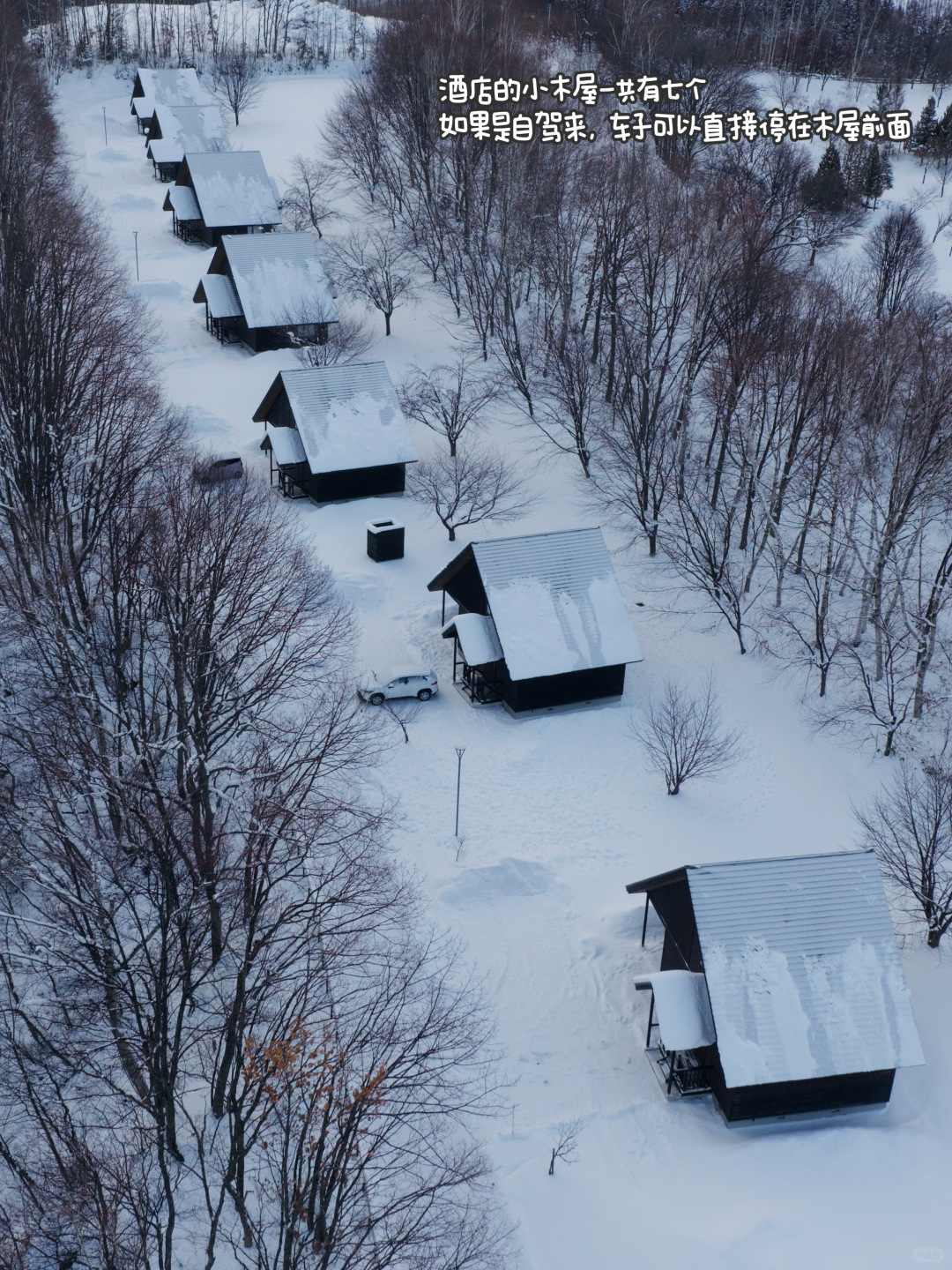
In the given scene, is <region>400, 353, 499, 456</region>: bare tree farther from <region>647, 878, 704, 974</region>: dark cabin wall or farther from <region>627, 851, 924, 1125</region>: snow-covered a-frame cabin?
<region>627, 851, 924, 1125</region>: snow-covered a-frame cabin

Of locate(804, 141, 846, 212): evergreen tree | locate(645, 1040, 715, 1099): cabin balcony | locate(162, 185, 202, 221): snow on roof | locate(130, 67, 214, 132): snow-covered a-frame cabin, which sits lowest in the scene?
locate(645, 1040, 715, 1099): cabin balcony

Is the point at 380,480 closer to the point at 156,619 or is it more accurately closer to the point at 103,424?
the point at 103,424

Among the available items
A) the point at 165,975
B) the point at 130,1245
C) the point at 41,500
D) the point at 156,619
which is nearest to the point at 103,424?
the point at 41,500

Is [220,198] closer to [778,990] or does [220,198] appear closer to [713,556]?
[713,556]

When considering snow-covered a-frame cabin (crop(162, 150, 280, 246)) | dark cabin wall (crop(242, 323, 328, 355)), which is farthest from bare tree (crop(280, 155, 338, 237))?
dark cabin wall (crop(242, 323, 328, 355))

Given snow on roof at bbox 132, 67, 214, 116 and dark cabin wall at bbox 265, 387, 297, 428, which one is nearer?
A: dark cabin wall at bbox 265, 387, 297, 428

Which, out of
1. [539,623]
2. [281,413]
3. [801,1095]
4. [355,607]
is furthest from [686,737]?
[281,413]

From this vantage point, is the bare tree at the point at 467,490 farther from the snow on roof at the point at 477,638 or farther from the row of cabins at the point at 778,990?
the row of cabins at the point at 778,990

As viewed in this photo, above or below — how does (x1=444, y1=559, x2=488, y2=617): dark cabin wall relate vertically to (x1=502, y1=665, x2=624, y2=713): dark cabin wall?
above
